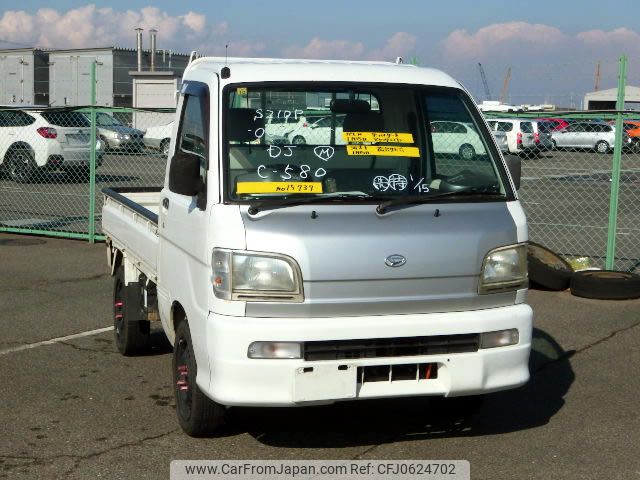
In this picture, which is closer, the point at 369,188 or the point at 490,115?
the point at 369,188

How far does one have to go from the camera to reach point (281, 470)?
5.04 meters

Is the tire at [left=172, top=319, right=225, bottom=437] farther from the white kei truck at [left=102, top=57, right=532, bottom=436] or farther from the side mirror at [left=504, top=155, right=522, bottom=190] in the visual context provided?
the side mirror at [left=504, top=155, right=522, bottom=190]

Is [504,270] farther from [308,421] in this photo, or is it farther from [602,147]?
[602,147]

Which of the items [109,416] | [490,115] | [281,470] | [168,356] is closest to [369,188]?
[281,470]

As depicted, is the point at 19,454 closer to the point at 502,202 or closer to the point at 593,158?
the point at 502,202

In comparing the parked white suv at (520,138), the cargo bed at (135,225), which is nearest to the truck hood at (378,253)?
the cargo bed at (135,225)

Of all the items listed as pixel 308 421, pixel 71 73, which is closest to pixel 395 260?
pixel 308 421

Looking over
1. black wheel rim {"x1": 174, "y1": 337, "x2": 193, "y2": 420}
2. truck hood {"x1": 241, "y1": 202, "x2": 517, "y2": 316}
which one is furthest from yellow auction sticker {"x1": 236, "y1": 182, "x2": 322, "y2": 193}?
black wheel rim {"x1": 174, "y1": 337, "x2": 193, "y2": 420}

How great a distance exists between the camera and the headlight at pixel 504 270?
16.7ft

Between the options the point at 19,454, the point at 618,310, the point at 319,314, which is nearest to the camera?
the point at 319,314

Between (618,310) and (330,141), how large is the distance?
15.9 ft

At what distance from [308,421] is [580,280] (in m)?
4.78

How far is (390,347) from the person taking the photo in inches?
194

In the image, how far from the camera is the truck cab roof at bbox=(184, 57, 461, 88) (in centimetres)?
545
